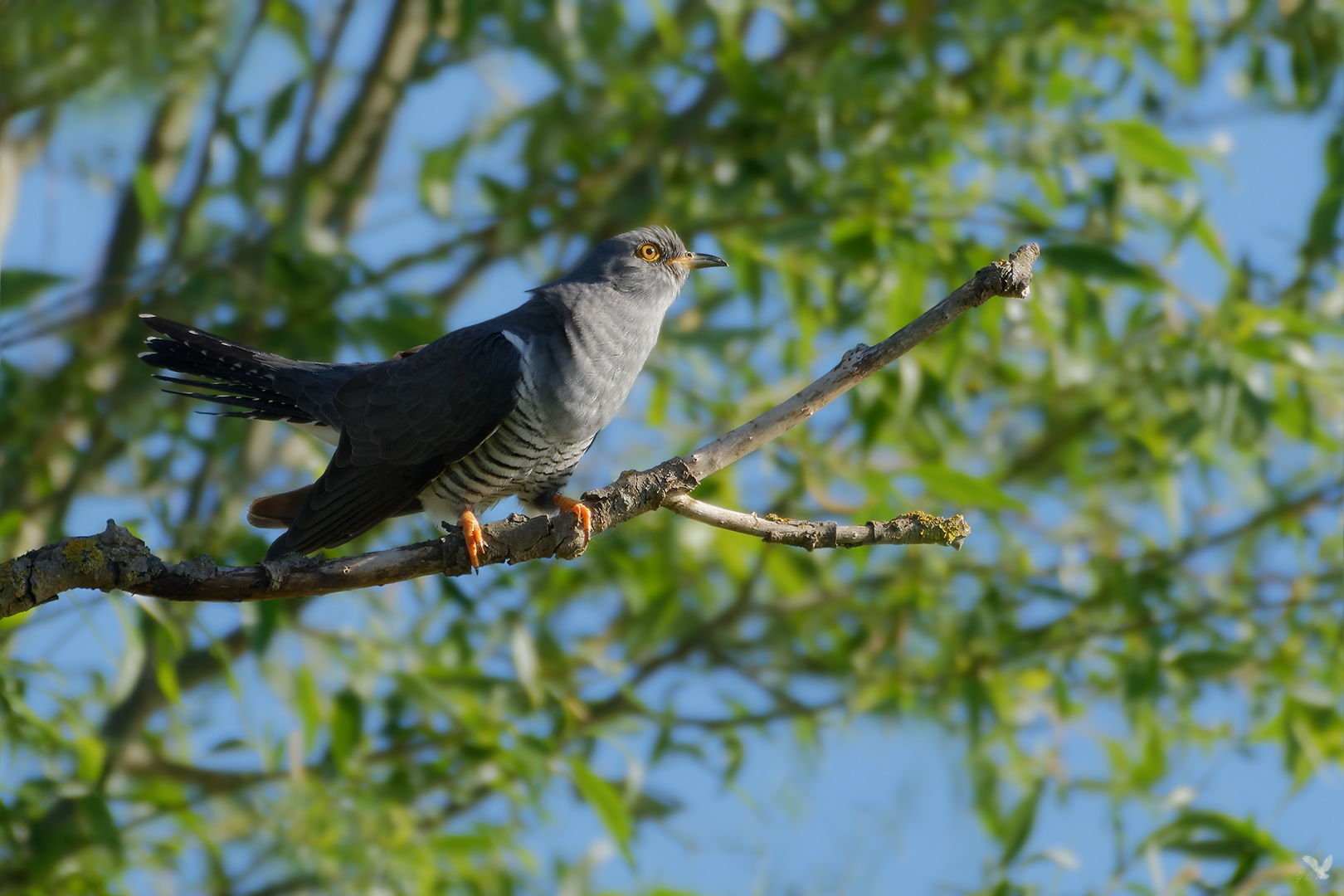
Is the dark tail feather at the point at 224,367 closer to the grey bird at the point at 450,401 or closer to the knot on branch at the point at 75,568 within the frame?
the grey bird at the point at 450,401

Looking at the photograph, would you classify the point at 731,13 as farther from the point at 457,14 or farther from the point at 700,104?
the point at 457,14

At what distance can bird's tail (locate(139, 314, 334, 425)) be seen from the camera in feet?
11.8

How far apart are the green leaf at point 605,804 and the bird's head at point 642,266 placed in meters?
1.45

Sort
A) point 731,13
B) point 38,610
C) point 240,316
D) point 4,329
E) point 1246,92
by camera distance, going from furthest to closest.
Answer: point 1246,92
point 731,13
point 240,316
point 4,329
point 38,610

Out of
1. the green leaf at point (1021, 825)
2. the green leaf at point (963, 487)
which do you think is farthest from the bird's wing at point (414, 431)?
the green leaf at point (1021, 825)

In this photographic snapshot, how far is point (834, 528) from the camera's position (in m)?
2.44

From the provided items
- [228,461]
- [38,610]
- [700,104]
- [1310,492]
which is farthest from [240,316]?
[1310,492]

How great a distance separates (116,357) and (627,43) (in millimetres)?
2752

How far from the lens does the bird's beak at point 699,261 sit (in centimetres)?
398

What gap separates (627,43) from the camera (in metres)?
5.82

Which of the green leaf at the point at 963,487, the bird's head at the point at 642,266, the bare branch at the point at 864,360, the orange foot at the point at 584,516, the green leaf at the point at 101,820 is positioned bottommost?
the green leaf at the point at 101,820

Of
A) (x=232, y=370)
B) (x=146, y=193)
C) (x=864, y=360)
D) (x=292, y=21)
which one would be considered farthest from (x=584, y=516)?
(x=292, y=21)

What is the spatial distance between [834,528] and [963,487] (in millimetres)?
1255

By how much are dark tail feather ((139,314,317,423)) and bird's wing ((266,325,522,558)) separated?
354 mm
